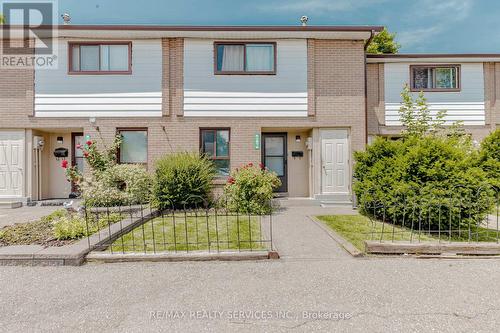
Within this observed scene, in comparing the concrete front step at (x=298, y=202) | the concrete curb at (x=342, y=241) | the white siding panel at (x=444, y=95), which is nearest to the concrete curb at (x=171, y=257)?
the concrete curb at (x=342, y=241)

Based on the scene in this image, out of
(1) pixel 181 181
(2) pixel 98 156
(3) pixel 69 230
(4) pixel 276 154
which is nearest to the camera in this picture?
(3) pixel 69 230

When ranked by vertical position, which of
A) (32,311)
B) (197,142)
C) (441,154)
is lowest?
(32,311)

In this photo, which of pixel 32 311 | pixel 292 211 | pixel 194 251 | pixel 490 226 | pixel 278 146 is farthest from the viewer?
pixel 278 146

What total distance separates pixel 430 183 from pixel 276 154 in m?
5.68

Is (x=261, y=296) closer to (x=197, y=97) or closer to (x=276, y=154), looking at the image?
(x=276, y=154)

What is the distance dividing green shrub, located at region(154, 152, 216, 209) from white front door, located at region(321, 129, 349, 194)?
4334 millimetres

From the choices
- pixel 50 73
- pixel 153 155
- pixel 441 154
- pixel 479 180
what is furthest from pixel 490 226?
pixel 50 73

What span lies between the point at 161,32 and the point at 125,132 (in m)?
3.84

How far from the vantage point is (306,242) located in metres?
5.40

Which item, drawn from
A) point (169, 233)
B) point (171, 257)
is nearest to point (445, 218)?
point (171, 257)

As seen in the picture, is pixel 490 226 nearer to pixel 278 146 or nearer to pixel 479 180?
pixel 479 180

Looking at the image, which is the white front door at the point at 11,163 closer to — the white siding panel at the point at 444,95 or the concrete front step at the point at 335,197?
the concrete front step at the point at 335,197

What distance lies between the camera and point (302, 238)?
18.6ft

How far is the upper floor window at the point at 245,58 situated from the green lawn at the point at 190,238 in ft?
18.8
